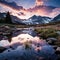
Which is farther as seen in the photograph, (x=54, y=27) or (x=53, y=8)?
(x=53, y=8)

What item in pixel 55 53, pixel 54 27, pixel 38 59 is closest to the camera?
pixel 38 59

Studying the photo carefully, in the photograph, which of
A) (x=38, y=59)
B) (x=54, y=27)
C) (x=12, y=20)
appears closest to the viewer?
(x=38, y=59)

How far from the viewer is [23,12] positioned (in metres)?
12.4

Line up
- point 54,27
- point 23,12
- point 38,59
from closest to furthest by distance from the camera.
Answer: point 38,59, point 54,27, point 23,12

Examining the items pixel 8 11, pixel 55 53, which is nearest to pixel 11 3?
pixel 8 11

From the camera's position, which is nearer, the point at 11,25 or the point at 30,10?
the point at 30,10

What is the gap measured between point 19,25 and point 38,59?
6.72 m

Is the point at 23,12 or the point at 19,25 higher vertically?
the point at 23,12

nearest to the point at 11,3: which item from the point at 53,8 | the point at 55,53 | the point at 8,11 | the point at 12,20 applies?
the point at 8,11

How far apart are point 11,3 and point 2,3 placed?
2.30 ft

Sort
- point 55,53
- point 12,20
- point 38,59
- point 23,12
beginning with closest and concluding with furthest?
point 38,59
point 55,53
point 23,12
point 12,20

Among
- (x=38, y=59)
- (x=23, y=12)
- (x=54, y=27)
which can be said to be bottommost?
(x=38, y=59)

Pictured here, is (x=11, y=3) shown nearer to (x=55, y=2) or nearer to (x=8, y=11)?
(x=8, y=11)

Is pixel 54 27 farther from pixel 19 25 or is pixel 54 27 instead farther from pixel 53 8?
pixel 19 25
